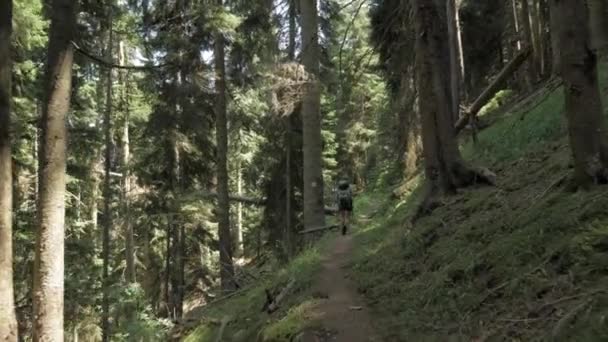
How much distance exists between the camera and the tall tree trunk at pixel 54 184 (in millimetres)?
6418

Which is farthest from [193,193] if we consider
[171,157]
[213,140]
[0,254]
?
[0,254]

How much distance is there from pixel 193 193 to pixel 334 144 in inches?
705

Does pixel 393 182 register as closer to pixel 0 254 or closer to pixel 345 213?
pixel 345 213

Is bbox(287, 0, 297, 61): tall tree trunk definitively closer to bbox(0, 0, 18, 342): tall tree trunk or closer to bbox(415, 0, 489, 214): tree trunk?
bbox(415, 0, 489, 214): tree trunk

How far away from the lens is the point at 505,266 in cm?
500

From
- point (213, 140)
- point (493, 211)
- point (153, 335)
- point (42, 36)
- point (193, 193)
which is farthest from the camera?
point (213, 140)

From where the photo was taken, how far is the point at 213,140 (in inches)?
845

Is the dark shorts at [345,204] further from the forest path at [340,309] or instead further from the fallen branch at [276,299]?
the fallen branch at [276,299]

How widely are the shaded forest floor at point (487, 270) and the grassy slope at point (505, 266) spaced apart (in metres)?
0.01

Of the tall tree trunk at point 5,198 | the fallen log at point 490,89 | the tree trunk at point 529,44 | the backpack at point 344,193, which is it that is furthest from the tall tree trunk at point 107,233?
the tree trunk at point 529,44

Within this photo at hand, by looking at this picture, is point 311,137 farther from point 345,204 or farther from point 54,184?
point 54,184

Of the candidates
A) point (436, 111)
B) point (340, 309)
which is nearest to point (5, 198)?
point (340, 309)

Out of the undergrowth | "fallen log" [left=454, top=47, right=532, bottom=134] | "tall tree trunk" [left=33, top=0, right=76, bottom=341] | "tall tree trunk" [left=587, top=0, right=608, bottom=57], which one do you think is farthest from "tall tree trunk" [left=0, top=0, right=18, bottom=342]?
"fallen log" [left=454, top=47, right=532, bottom=134]

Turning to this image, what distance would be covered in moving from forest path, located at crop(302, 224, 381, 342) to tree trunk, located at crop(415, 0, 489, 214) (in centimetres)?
181
